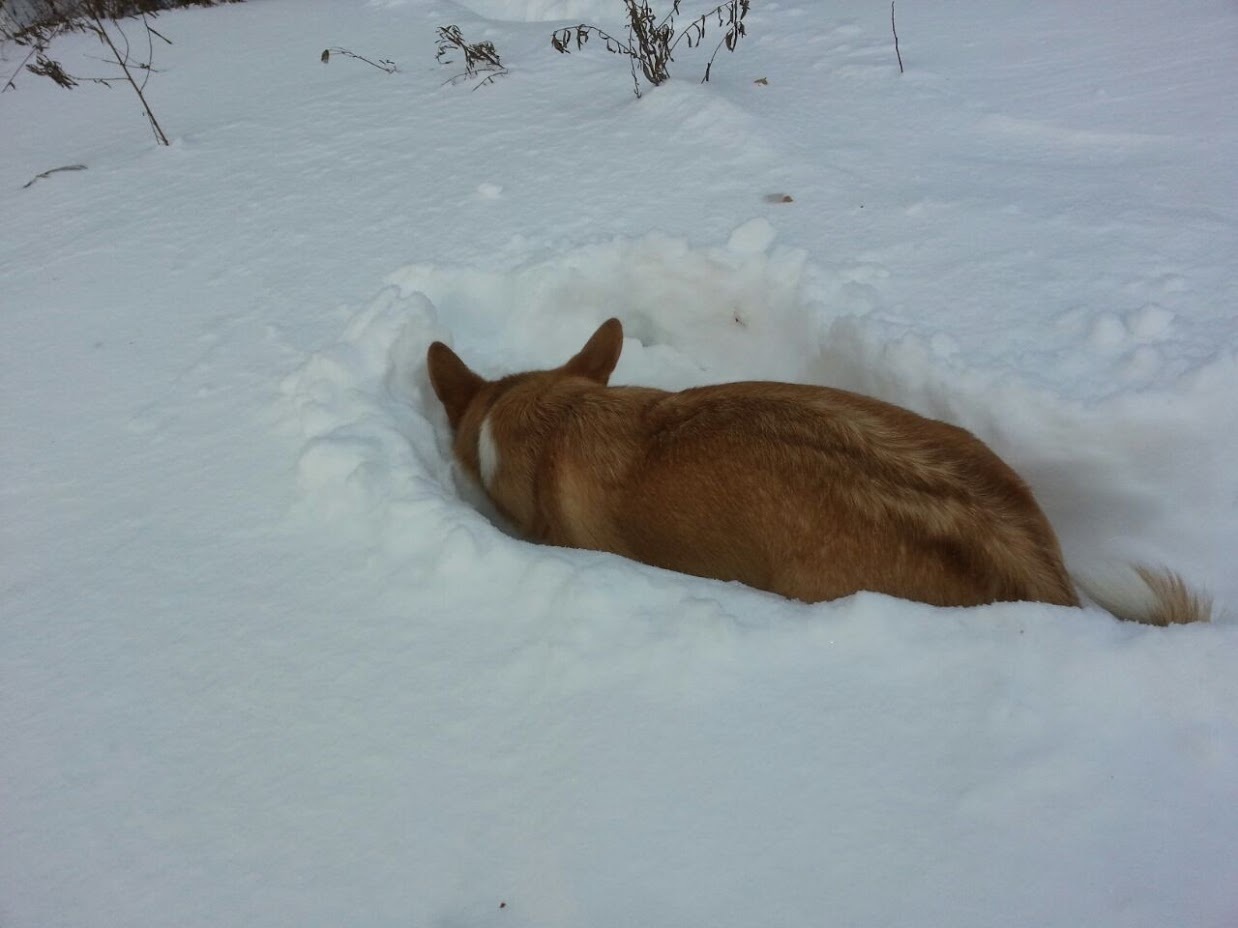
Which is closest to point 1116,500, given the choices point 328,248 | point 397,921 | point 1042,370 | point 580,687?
point 1042,370

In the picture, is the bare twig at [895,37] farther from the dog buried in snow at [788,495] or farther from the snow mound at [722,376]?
the dog buried in snow at [788,495]

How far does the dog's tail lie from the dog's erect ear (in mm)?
1851

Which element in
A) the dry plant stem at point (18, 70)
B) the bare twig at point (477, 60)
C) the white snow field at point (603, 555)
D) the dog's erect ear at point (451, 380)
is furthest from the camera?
the dry plant stem at point (18, 70)

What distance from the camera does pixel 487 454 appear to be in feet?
7.55

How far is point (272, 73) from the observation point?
4.51 meters

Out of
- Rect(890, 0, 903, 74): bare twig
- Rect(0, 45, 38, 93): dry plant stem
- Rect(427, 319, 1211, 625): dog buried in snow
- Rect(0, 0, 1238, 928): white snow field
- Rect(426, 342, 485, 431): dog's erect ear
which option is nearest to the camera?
Rect(0, 0, 1238, 928): white snow field

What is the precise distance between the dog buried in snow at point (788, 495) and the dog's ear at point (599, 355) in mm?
129

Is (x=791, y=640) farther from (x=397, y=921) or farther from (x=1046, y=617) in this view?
(x=397, y=921)

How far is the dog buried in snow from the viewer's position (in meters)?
1.63

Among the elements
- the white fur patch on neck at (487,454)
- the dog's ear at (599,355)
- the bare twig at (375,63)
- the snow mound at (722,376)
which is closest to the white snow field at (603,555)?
the snow mound at (722,376)

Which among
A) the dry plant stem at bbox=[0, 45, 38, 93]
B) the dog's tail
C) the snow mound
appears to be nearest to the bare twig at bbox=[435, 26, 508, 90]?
the snow mound

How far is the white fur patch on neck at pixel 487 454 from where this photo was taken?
2.28 meters

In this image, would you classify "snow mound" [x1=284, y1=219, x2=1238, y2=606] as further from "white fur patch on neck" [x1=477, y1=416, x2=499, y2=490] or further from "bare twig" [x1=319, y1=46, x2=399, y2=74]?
"bare twig" [x1=319, y1=46, x2=399, y2=74]

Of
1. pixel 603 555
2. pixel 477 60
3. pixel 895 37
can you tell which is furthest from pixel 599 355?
pixel 477 60
